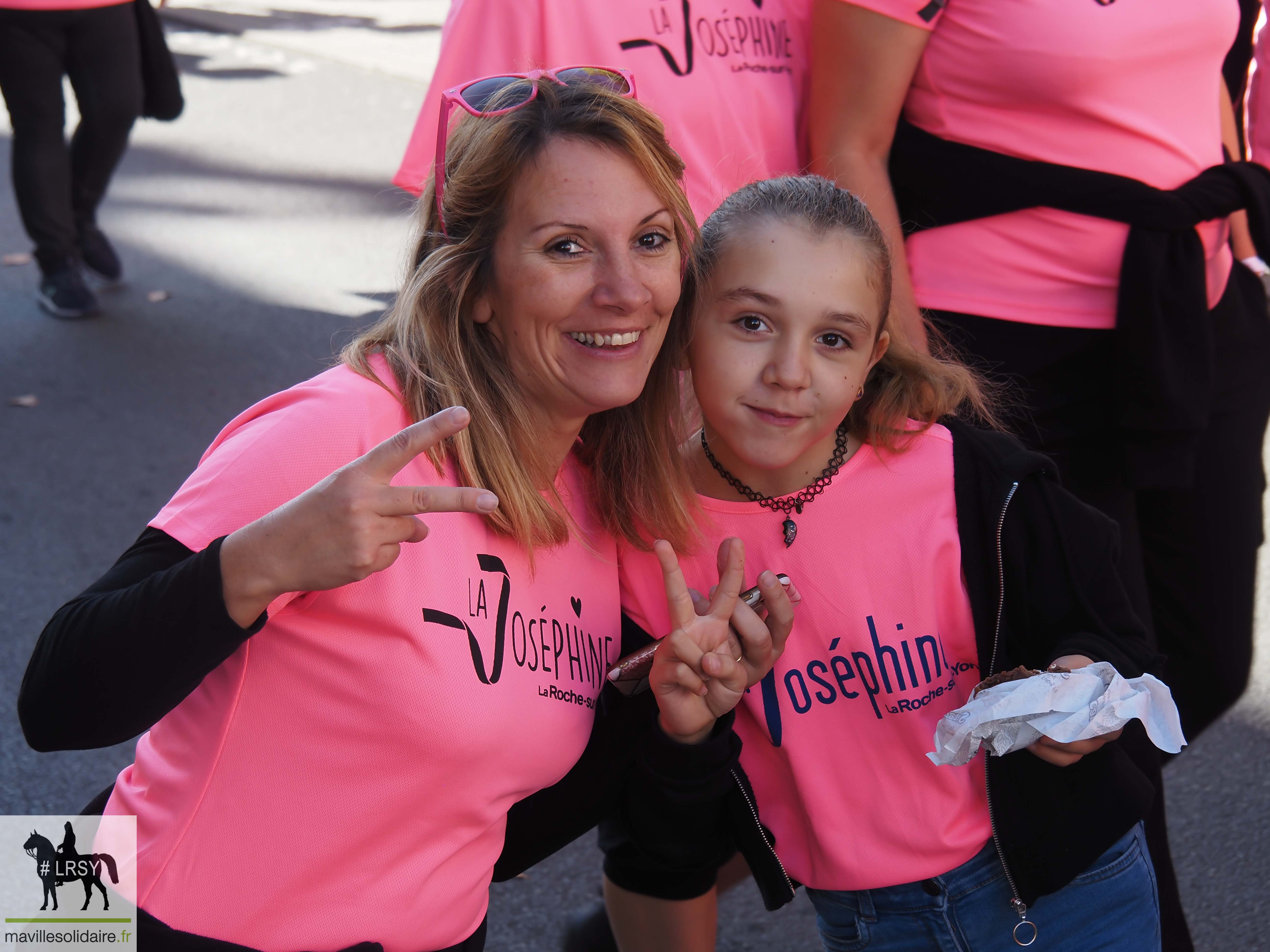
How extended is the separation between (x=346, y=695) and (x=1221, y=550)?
1611 millimetres

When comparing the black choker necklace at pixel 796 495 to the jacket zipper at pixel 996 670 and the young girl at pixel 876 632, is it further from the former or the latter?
the jacket zipper at pixel 996 670

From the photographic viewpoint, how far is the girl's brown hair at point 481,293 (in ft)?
5.45

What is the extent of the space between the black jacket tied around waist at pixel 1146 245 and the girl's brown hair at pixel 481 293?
55cm

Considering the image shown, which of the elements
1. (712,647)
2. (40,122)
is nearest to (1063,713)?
(712,647)

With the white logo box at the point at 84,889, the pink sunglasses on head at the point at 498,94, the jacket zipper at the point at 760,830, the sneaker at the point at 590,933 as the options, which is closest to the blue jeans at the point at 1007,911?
the jacket zipper at the point at 760,830

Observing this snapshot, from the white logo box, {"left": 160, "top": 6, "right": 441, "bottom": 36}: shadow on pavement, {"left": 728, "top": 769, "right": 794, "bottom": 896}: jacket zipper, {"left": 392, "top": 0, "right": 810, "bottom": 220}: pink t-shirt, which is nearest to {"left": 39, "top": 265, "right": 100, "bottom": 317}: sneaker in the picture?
{"left": 392, "top": 0, "right": 810, "bottom": 220}: pink t-shirt

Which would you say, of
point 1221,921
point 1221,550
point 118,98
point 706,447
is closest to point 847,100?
point 706,447

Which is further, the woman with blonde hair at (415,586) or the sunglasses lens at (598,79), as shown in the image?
the sunglasses lens at (598,79)

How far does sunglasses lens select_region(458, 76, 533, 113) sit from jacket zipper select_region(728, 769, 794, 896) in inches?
39.7

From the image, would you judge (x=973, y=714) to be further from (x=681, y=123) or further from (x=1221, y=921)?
(x=1221, y=921)

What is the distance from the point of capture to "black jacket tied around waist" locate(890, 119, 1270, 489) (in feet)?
6.65

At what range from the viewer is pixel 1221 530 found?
7.34 feet

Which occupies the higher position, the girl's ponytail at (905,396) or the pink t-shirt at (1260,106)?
the pink t-shirt at (1260,106)

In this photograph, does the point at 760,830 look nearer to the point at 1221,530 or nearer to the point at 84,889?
the point at 84,889
